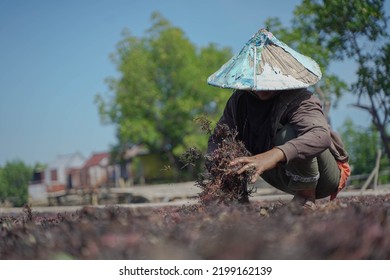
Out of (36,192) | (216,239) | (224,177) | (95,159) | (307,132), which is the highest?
(307,132)

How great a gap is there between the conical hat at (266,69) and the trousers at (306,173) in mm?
290

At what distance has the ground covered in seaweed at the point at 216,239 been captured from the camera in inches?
65.5

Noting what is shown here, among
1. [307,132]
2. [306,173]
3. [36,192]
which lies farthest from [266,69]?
[36,192]

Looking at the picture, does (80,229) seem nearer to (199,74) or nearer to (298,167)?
(298,167)

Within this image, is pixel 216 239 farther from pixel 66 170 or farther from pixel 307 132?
pixel 66 170

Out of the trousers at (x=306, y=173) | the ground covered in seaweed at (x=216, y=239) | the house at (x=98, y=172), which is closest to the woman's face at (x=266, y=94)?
the trousers at (x=306, y=173)

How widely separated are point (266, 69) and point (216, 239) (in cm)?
185

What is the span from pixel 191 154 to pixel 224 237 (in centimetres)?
160

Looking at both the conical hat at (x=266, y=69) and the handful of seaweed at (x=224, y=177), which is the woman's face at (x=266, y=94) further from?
the handful of seaweed at (x=224, y=177)

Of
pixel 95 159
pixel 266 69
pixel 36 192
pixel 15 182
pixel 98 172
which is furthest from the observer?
pixel 95 159

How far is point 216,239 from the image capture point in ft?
5.59

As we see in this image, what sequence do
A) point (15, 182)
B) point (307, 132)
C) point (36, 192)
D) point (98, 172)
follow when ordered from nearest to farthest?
point (307, 132) → point (15, 182) → point (36, 192) → point (98, 172)

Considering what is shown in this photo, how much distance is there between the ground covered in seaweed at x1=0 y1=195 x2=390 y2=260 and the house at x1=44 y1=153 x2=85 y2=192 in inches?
2491

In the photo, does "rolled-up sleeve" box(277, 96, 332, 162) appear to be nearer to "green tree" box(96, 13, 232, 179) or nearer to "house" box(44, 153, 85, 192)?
"green tree" box(96, 13, 232, 179)
